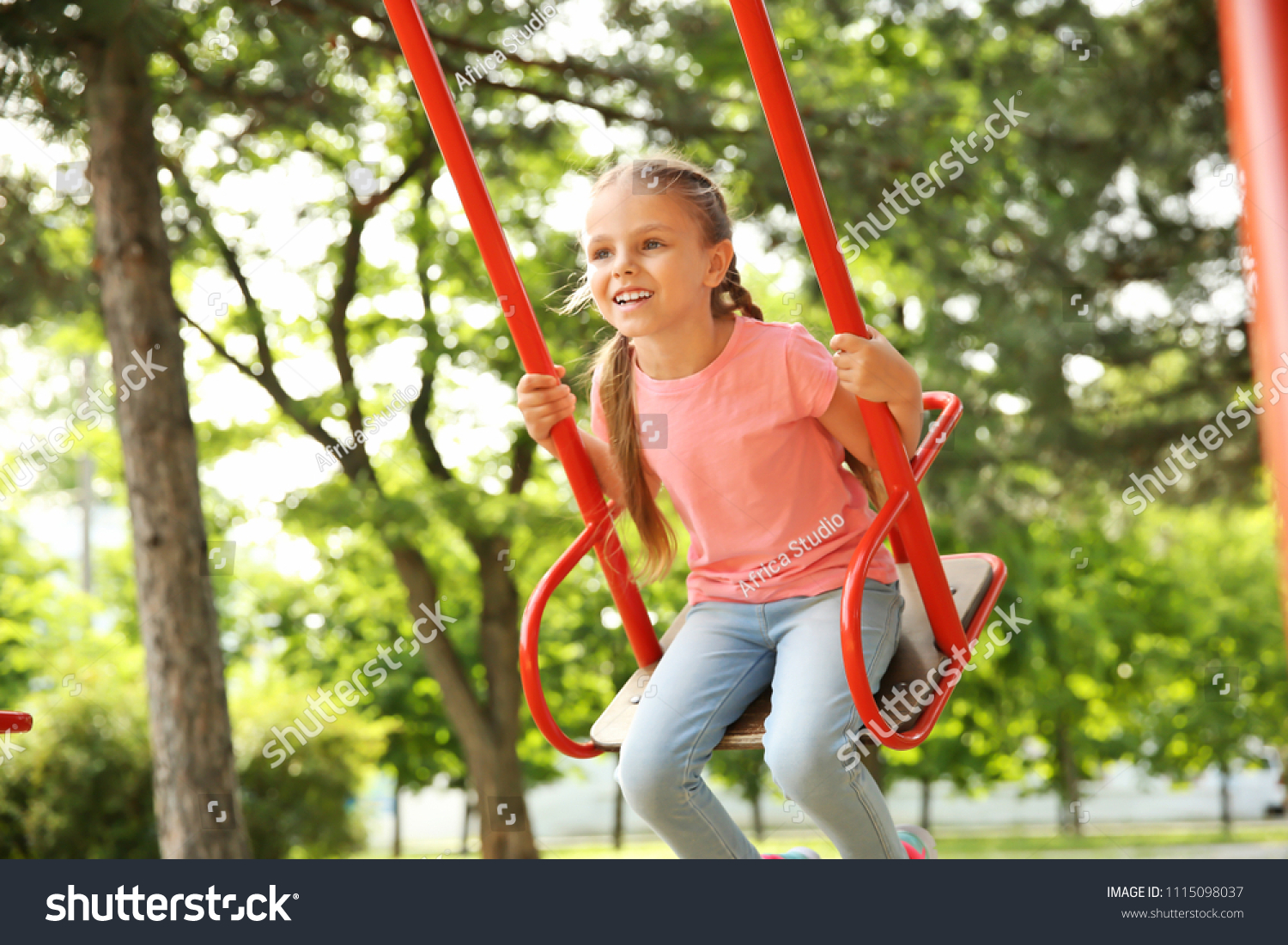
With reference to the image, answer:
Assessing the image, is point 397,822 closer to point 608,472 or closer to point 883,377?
point 608,472

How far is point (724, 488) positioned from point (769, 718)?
0.35m

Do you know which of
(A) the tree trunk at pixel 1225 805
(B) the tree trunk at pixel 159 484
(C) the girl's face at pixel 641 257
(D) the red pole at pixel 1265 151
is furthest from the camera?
(A) the tree trunk at pixel 1225 805

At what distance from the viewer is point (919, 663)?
1.72 metres

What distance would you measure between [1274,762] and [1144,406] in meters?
6.20

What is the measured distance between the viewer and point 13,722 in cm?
170

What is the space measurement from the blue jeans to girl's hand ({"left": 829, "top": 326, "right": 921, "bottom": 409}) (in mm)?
346

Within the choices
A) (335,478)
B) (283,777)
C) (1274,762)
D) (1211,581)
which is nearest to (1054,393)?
(335,478)

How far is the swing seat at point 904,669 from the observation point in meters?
1.69

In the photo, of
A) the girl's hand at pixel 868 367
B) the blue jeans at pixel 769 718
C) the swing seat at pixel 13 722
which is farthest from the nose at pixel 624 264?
the swing seat at pixel 13 722

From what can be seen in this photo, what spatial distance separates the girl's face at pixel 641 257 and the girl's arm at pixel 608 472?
25cm

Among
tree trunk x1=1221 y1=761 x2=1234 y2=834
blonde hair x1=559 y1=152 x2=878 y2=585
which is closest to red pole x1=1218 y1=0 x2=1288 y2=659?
blonde hair x1=559 y1=152 x2=878 y2=585

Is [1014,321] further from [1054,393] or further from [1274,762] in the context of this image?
[1274,762]

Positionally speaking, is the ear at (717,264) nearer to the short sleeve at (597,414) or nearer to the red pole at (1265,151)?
the short sleeve at (597,414)

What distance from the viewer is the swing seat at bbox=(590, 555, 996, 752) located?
169 centimetres
